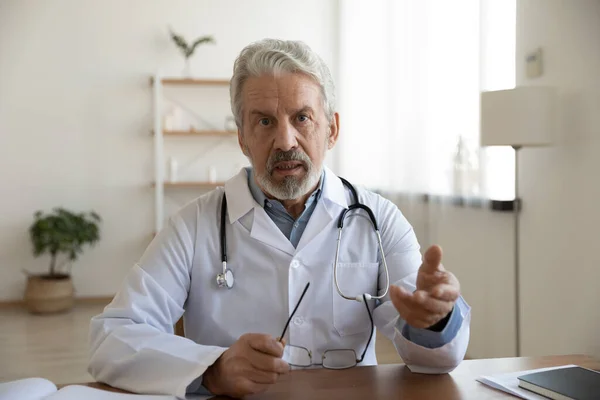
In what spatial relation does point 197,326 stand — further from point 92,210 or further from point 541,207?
point 92,210

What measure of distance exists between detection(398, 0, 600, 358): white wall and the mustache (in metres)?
1.35

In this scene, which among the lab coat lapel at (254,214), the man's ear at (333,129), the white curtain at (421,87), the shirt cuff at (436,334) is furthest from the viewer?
the white curtain at (421,87)

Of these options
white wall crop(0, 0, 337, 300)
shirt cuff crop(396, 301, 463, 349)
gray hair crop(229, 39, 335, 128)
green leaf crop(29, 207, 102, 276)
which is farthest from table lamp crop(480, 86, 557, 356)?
green leaf crop(29, 207, 102, 276)

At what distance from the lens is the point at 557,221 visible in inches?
98.7

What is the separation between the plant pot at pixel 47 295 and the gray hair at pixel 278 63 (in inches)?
153

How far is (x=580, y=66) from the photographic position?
2.32m

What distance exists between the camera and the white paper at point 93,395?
38.3 inches

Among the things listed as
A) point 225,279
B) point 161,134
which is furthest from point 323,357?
point 161,134

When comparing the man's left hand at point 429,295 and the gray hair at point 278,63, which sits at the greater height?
the gray hair at point 278,63

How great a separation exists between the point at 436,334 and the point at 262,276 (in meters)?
0.44

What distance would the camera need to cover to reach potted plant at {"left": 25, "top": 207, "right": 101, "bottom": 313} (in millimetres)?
4750

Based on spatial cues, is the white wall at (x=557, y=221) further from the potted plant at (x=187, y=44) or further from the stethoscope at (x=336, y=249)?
the potted plant at (x=187, y=44)

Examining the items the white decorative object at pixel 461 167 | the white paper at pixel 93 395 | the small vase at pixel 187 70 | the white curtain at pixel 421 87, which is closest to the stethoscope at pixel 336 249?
the white paper at pixel 93 395

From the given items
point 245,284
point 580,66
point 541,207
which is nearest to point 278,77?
point 245,284
